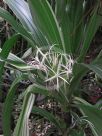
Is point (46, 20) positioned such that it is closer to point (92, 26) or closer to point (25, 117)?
point (92, 26)

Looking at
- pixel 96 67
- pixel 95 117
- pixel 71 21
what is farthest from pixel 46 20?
pixel 95 117

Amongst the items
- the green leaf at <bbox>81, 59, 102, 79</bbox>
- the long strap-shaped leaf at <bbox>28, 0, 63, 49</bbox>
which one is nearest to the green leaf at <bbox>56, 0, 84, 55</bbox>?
the long strap-shaped leaf at <bbox>28, 0, 63, 49</bbox>

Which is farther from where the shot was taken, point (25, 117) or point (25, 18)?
point (25, 18)

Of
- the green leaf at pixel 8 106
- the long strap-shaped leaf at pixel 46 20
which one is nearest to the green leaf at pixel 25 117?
the green leaf at pixel 8 106

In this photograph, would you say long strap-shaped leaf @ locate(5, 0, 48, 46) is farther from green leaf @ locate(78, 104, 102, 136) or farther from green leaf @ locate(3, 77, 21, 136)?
green leaf @ locate(78, 104, 102, 136)

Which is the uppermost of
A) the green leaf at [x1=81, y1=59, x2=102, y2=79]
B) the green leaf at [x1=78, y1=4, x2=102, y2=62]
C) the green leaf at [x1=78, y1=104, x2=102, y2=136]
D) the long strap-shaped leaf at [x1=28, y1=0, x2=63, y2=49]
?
the long strap-shaped leaf at [x1=28, y1=0, x2=63, y2=49]
